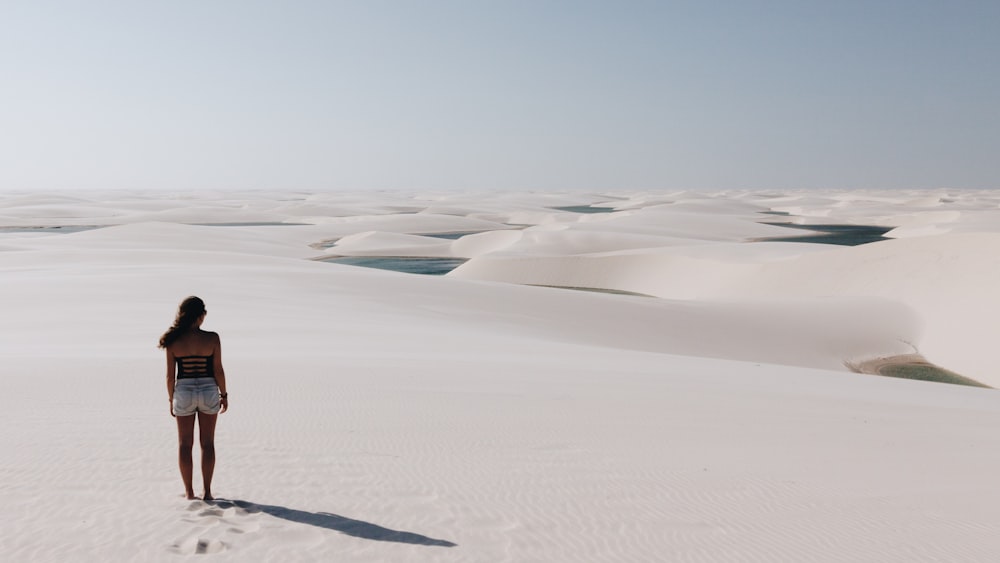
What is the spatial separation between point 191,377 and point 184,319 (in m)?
0.39

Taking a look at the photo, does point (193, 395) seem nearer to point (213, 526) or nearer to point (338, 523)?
point (213, 526)

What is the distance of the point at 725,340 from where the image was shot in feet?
72.9

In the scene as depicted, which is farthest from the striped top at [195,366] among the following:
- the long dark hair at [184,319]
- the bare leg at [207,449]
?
the bare leg at [207,449]

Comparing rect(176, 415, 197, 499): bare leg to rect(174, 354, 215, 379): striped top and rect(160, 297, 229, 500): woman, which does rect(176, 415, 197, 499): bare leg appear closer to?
rect(160, 297, 229, 500): woman

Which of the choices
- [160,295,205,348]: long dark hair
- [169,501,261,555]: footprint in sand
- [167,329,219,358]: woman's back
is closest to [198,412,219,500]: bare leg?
[169,501,261,555]: footprint in sand

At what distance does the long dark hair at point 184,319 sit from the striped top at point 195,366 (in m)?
0.15

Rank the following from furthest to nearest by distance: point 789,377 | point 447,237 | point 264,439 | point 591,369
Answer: point 447,237 → point 789,377 → point 591,369 → point 264,439

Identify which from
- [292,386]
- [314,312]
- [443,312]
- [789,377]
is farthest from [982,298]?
[292,386]

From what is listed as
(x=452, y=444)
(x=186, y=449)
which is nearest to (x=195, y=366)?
(x=186, y=449)

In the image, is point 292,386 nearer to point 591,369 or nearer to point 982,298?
point 591,369

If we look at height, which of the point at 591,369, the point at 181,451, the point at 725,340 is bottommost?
the point at 725,340

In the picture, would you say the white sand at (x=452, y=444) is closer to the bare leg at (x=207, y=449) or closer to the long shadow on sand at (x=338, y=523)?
the long shadow on sand at (x=338, y=523)

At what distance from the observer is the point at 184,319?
4879mm

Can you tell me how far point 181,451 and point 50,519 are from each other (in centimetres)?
82
